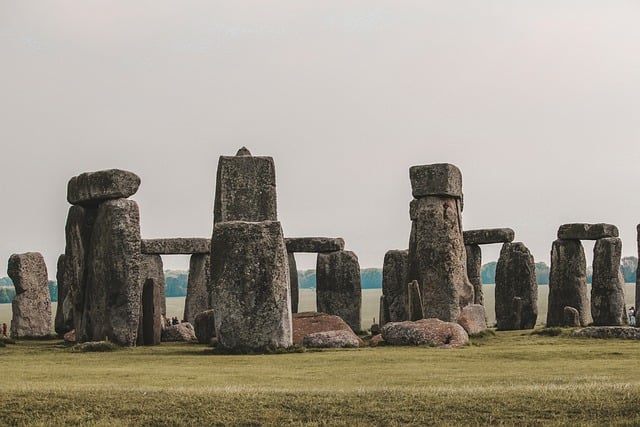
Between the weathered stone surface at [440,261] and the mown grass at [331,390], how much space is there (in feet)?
28.2

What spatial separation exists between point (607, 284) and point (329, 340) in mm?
16997

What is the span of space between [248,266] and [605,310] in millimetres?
18687

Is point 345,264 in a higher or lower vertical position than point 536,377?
higher

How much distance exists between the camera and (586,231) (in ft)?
128

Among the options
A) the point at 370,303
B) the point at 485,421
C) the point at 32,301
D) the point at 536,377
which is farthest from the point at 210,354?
the point at 370,303

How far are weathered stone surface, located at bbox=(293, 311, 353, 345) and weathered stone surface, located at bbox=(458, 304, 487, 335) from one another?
146 inches

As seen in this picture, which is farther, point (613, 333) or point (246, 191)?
point (246, 191)

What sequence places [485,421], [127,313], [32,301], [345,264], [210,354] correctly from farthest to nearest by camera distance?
[345,264], [32,301], [127,313], [210,354], [485,421]

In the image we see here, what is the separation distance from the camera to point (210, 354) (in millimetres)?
22594

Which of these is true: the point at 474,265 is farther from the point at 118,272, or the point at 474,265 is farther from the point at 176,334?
the point at 118,272

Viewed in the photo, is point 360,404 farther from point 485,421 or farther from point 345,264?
point 345,264

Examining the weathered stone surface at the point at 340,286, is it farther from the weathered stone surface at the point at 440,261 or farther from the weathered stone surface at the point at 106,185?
the weathered stone surface at the point at 106,185

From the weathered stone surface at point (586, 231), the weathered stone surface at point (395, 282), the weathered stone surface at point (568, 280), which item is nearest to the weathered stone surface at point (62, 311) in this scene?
the weathered stone surface at point (395, 282)

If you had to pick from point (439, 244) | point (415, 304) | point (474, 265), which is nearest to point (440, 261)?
point (439, 244)
